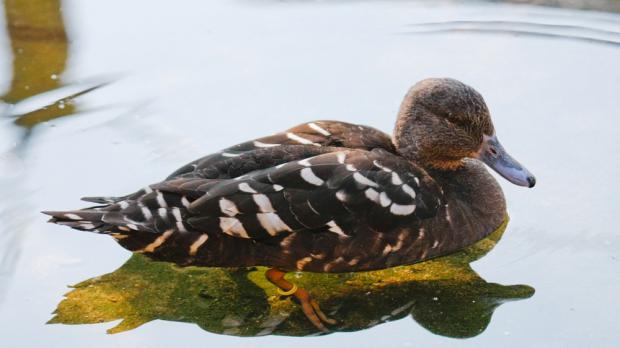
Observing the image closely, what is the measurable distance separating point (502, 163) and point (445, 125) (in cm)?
37

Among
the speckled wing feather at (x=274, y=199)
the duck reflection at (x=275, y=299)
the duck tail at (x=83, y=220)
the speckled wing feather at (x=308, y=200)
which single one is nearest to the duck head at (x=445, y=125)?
the speckled wing feather at (x=274, y=199)

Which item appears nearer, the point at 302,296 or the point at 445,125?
the point at 302,296

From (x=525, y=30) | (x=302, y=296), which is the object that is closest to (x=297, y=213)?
(x=302, y=296)

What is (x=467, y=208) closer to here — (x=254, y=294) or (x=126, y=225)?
(x=254, y=294)

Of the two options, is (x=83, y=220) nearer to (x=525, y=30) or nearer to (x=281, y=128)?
(x=281, y=128)

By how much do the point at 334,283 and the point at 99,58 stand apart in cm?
314

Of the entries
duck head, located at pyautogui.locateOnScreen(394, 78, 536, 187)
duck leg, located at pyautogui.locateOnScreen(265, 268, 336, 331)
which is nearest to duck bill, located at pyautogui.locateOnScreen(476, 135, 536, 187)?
duck head, located at pyautogui.locateOnScreen(394, 78, 536, 187)

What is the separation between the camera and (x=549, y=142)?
20.7 feet

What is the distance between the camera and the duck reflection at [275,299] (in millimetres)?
4934

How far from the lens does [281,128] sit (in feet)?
21.3

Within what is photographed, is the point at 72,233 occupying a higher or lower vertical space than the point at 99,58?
lower

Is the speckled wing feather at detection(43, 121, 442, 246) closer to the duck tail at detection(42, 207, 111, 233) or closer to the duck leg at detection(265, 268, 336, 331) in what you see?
the duck tail at detection(42, 207, 111, 233)

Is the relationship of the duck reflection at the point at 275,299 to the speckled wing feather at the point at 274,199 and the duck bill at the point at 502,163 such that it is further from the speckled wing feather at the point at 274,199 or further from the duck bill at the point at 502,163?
the duck bill at the point at 502,163

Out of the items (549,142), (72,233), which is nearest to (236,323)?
(72,233)
